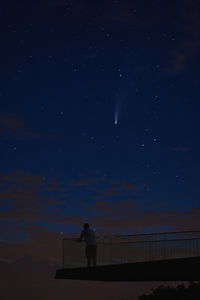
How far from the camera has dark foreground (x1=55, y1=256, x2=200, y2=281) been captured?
63.8ft

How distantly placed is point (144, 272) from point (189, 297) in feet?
46.3

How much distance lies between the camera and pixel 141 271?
20625 mm

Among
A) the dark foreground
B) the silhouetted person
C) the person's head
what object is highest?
the person's head

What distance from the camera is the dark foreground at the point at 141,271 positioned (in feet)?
63.8

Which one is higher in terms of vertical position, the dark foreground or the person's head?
the person's head

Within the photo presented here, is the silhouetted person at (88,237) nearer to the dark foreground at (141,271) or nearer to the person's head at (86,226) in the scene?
the person's head at (86,226)

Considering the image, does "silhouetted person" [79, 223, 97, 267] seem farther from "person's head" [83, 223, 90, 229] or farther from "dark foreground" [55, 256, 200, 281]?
"dark foreground" [55, 256, 200, 281]

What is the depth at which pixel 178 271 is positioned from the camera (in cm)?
1973

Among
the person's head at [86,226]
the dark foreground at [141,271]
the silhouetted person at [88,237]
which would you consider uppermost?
the person's head at [86,226]

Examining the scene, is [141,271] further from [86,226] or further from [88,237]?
[86,226]

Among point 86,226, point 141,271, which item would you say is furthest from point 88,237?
point 141,271

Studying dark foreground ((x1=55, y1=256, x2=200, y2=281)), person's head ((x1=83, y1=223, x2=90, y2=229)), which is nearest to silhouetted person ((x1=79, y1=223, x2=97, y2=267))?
person's head ((x1=83, y1=223, x2=90, y2=229))

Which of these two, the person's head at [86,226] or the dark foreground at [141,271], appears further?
the person's head at [86,226]

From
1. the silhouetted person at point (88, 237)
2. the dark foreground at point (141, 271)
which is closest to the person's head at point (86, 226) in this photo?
the silhouetted person at point (88, 237)
